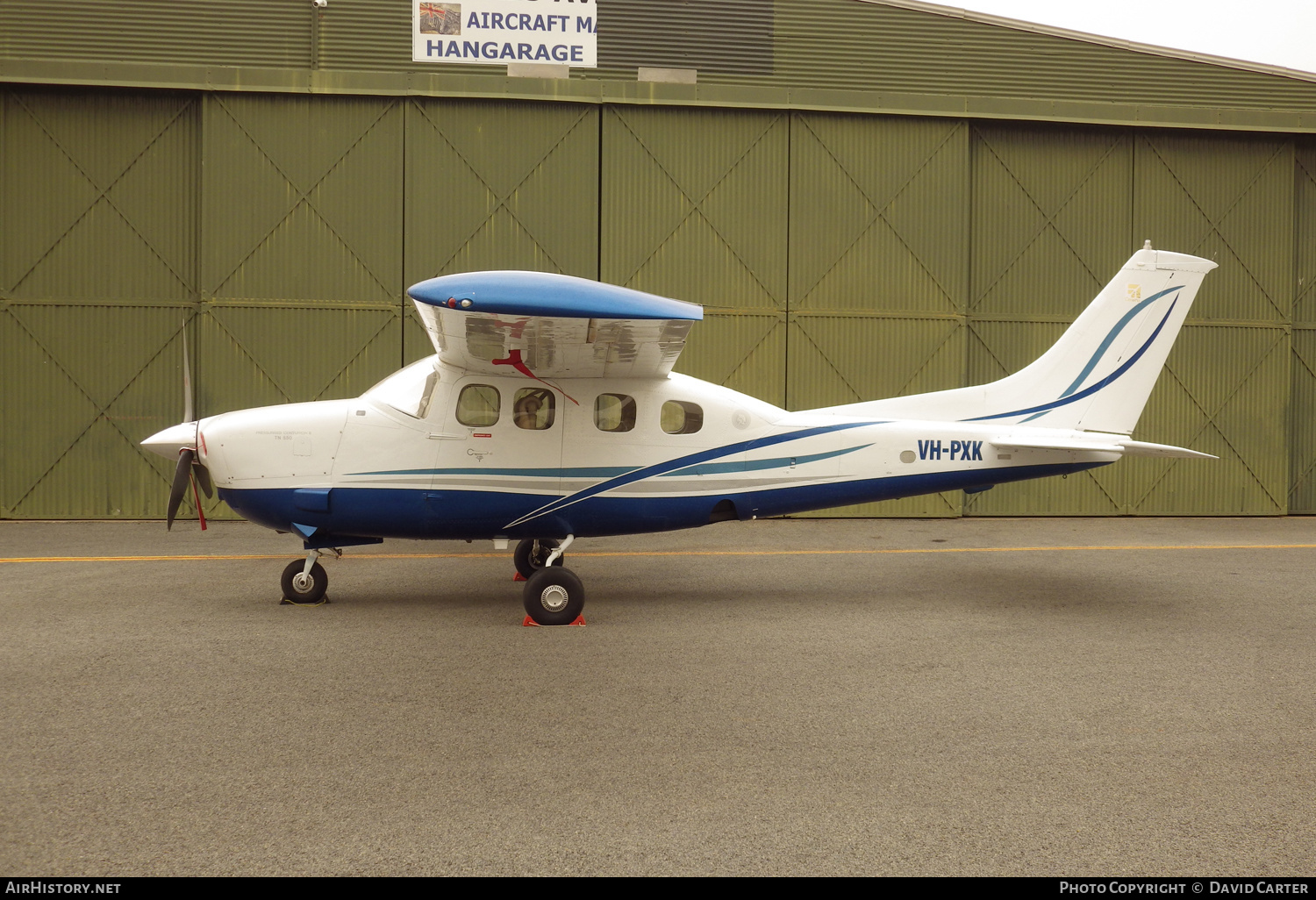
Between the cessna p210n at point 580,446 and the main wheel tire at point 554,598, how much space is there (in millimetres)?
14

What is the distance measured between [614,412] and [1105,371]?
4558 millimetres

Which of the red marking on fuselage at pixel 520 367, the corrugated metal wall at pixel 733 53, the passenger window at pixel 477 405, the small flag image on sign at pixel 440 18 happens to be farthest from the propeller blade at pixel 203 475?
the small flag image on sign at pixel 440 18

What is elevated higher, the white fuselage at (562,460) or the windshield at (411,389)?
the windshield at (411,389)

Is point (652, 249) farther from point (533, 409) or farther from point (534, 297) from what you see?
point (534, 297)

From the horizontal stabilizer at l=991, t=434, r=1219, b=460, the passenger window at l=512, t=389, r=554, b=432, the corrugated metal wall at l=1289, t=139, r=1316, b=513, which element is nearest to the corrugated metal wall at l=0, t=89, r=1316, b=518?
the corrugated metal wall at l=1289, t=139, r=1316, b=513

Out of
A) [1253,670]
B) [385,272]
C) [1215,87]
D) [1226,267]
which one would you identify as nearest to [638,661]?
[1253,670]

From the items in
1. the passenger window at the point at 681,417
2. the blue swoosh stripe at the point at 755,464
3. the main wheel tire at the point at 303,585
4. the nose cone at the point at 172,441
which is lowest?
the main wheel tire at the point at 303,585

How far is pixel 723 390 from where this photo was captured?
7.26 m

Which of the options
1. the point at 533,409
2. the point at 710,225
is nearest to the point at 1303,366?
the point at 710,225

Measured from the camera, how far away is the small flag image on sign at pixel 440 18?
1248 centimetres

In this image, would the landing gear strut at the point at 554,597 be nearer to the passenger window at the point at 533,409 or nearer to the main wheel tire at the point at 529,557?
the passenger window at the point at 533,409

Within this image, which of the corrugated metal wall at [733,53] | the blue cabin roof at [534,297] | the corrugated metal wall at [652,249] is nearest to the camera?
the blue cabin roof at [534,297]

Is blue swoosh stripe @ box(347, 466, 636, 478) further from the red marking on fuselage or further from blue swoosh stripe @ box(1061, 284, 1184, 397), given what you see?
blue swoosh stripe @ box(1061, 284, 1184, 397)
